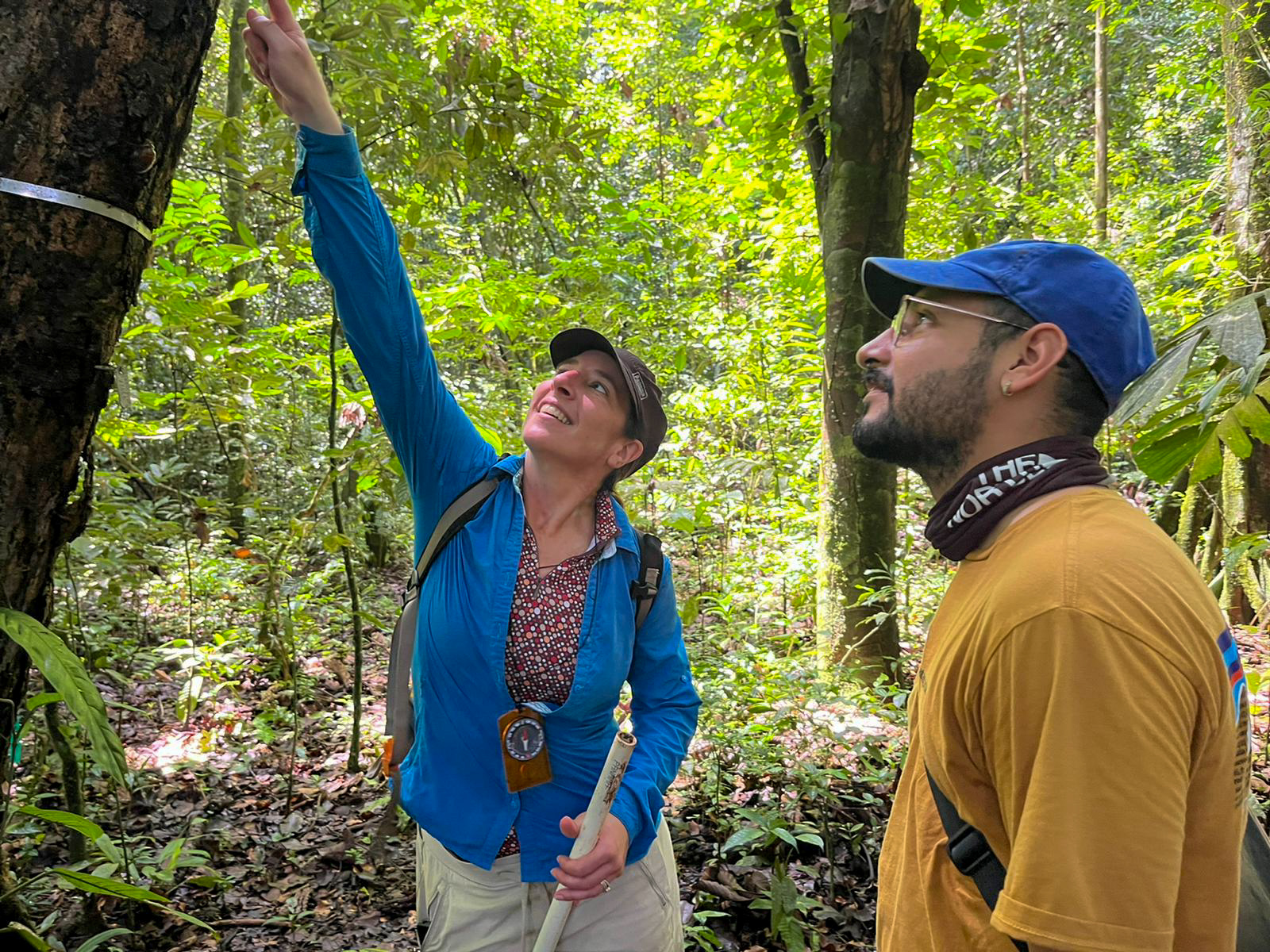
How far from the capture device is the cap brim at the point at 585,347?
2166 millimetres

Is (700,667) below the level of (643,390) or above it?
below

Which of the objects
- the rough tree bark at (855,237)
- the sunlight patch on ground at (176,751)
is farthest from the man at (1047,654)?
the sunlight patch on ground at (176,751)

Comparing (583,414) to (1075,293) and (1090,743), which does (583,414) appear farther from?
(1090,743)

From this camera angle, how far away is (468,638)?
187cm

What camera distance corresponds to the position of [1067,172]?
39.4ft

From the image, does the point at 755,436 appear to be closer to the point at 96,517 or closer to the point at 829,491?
the point at 829,491

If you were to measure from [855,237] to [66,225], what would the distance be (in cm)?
380

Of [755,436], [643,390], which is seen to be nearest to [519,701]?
[643,390]

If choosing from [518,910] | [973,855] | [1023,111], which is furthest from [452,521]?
[1023,111]

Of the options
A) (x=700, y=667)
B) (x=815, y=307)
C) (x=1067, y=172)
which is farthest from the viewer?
(x=1067, y=172)

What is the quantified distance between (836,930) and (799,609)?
3.09m

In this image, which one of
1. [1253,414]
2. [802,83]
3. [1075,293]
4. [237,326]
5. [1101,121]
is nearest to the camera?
[1075,293]

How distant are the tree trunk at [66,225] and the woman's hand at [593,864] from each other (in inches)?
45.8

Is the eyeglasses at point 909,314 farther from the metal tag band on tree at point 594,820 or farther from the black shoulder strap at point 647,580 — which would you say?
the metal tag band on tree at point 594,820
